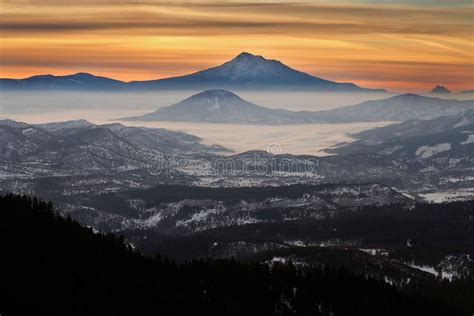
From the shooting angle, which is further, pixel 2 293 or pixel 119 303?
pixel 119 303

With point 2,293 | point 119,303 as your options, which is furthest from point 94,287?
point 2,293

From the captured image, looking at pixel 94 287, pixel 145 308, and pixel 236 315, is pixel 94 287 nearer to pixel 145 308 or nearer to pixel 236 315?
pixel 145 308

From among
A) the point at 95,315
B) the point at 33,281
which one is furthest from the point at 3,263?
the point at 95,315

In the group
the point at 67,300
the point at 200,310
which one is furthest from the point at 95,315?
the point at 200,310

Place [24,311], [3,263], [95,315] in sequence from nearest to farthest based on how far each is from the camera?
1. [24,311]
2. [95,315]
3. [3,263]

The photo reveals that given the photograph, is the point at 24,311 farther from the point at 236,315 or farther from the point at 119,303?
the point at 236,315

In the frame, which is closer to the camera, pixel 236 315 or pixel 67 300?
pixel 67 300

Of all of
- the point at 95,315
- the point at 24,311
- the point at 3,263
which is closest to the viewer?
the point at 24,311
